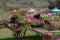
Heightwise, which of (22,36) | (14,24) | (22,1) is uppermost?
(14,24)

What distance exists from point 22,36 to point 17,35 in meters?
0.55

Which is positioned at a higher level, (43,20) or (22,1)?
(43,20)

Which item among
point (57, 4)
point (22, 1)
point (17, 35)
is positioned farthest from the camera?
point (22, 1)

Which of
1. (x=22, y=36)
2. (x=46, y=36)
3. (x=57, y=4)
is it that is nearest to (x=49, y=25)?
(x=22, y=36)

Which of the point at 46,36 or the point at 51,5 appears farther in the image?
the point at 51,5

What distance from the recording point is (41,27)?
1239cm

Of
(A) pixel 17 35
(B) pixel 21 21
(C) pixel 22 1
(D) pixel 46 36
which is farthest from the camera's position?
(C) pixel 22 1

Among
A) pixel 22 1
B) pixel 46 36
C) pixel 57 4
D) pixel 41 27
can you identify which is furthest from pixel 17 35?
pixel 22 1

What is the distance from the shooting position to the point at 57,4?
165 ft

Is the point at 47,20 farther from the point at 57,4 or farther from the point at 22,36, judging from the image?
the point at 57,4

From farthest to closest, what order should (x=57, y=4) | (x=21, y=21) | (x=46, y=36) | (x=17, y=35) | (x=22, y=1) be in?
(x=22, y=1)
(x=57, y=4)
(x=17, y=35)
(x=21, y=21)
(x=46, y=36)

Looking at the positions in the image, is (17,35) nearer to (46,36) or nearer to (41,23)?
(41,23)

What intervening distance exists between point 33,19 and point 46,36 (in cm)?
448

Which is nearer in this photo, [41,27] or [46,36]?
[46,36]
